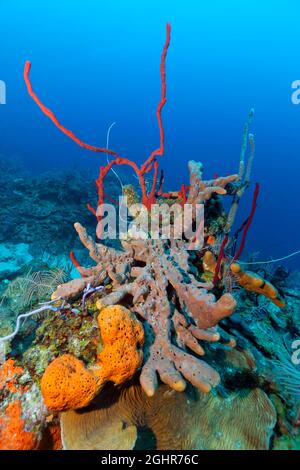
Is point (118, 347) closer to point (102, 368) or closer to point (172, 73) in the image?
point (102, 368)

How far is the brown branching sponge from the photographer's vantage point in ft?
5.94

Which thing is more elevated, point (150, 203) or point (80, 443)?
point (150, 203)

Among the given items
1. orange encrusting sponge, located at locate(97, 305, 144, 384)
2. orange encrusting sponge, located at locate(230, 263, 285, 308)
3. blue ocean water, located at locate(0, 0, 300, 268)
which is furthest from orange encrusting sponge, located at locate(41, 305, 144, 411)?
blue ocean water, located at locate(0, 0, 300, 268)

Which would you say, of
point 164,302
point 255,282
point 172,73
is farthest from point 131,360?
point 172,73

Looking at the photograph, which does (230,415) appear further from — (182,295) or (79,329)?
(79,329)

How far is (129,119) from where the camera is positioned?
4446 inches

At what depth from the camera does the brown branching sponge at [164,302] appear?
181 centimetres

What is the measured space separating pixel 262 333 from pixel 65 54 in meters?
158

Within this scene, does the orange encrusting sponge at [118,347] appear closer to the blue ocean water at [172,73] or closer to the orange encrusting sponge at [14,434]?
the orange encrusting sponge at [14,434]

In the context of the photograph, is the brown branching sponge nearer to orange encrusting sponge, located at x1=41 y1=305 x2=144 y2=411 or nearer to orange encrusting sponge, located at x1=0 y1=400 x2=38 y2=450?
orange encrusting sponge, located at x1=41 y1=305 x2=144 y2=411

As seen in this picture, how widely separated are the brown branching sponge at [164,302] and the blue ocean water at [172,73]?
75239mm

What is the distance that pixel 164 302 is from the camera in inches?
85.2

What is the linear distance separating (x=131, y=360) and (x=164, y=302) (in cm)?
55
